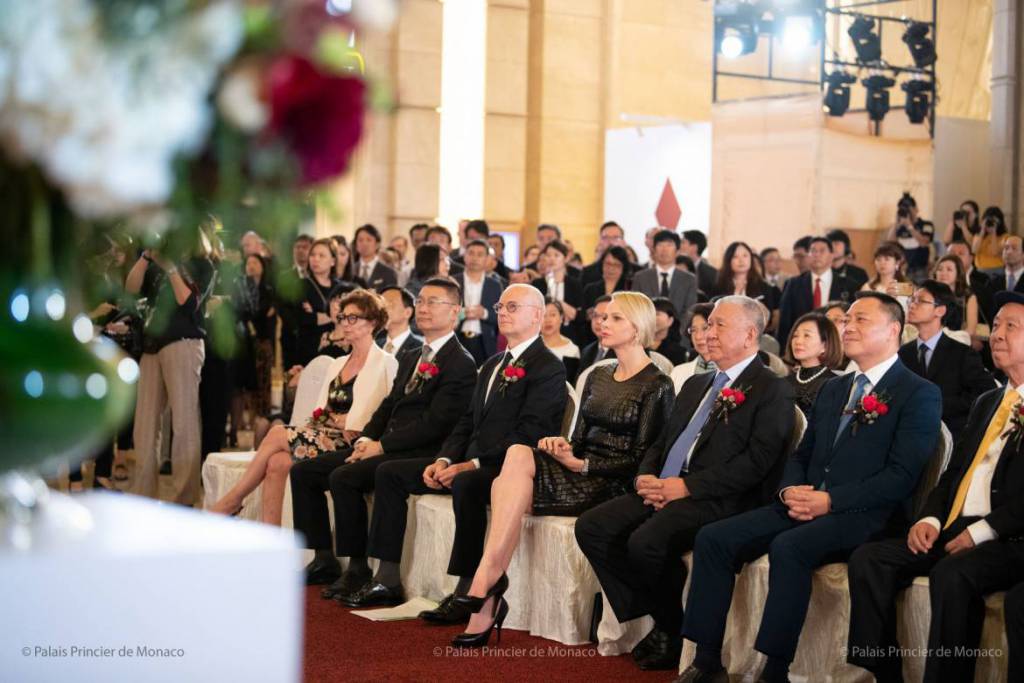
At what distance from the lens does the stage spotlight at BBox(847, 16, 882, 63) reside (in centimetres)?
1647

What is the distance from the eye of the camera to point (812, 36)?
1572 centimetres

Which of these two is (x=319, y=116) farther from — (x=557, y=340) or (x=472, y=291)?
(x=472, y=291)

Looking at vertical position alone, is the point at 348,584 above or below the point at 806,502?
below

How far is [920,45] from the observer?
1623 cm

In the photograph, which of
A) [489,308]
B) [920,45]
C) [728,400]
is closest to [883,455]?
[728,400]

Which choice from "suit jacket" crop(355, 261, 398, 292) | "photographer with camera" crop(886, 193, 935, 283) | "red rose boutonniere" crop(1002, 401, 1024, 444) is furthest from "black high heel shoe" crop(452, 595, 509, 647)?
"photographer with camera" crop(886, 193, 935, 283)

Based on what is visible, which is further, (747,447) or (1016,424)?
(747,447)

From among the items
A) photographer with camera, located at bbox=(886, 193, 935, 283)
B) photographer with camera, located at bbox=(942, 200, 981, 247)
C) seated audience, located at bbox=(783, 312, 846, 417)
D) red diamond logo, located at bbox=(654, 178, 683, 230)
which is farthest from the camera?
red diamond logo, located at bbox=(654, 178, 683, 230)

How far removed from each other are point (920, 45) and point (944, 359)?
973 cm

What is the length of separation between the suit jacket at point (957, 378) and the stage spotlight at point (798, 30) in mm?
8890

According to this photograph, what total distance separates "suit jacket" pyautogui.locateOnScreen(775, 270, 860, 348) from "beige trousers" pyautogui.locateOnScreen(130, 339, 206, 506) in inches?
173

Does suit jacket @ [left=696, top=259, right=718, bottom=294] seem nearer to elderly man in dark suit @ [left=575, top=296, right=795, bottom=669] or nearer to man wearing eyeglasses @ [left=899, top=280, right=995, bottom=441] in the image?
man wearing eyeglasses @ [left=899, top=280, right=995, bottom=441]

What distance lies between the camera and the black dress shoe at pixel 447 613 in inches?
248

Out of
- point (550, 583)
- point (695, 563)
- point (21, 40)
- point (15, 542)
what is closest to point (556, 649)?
point (550, 583)
